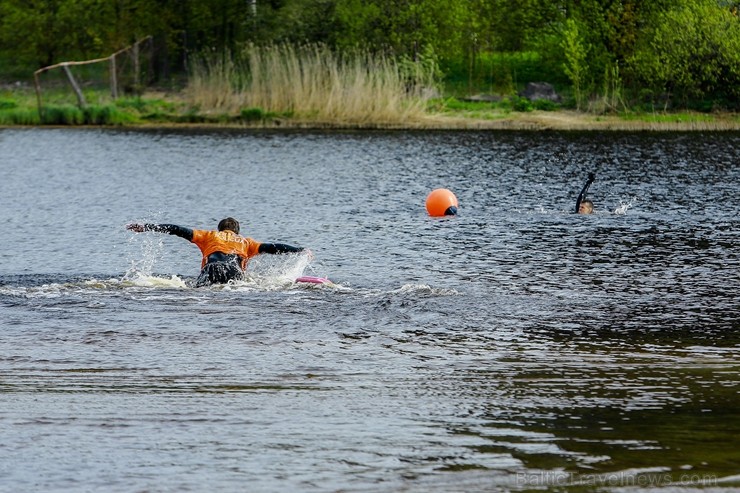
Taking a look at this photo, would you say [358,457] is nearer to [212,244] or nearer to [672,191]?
[212,244]

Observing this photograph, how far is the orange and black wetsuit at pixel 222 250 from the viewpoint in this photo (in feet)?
58.3

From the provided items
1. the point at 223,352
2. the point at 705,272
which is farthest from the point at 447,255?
the point at 223,352

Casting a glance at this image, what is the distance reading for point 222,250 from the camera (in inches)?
704

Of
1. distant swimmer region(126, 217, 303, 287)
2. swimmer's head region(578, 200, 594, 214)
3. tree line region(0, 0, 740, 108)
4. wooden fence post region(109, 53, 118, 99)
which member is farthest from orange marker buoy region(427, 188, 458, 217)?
wooden fence post region(109, 53, 118, 99)

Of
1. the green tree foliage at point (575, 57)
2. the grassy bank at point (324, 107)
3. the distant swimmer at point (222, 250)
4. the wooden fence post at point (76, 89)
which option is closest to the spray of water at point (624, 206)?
the distant swimmer at point (222, 250)

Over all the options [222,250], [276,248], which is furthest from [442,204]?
[222,250]

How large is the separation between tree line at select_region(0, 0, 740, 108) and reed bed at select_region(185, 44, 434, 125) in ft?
16.9

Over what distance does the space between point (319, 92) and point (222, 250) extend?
35923 millimetres

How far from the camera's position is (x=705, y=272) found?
1958cm

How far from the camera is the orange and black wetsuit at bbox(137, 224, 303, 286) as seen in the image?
17.8 metres

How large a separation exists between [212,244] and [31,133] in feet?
120

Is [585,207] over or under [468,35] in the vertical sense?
under

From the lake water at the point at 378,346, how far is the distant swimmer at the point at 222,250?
0.34 metres

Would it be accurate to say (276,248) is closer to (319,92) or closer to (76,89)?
(319,92)
